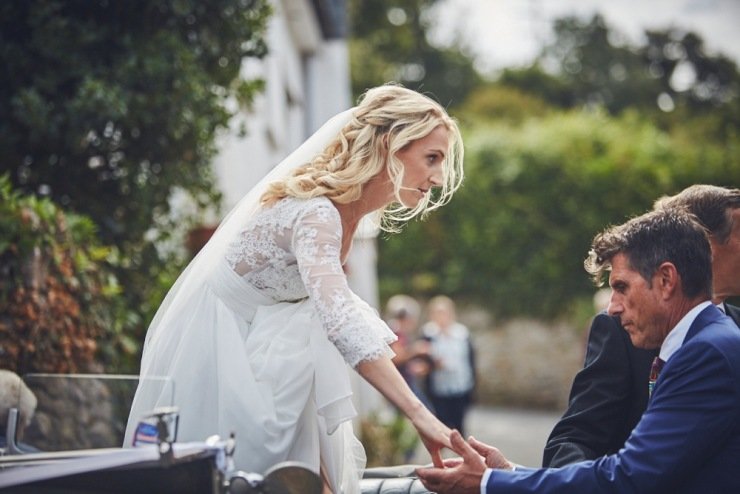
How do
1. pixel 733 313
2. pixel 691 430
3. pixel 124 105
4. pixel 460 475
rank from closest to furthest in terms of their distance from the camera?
pixel 691 430
pixel 460 475
pixel 733 313
pixel 124 105

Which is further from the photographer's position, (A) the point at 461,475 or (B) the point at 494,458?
(B) the point at 494,458

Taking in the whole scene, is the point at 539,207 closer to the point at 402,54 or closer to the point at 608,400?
the point at 608,400

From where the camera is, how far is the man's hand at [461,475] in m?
2.66

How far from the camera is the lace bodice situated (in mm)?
2758

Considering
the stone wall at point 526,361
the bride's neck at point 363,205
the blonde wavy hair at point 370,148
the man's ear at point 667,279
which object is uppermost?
the blonde wavy hair at point 370,148

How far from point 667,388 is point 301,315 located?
3.65 feet

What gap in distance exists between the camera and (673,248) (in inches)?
101

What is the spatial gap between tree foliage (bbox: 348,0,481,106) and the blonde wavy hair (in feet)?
78.5

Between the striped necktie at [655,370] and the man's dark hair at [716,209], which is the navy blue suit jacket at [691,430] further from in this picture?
the man's dark hair at [716,209]

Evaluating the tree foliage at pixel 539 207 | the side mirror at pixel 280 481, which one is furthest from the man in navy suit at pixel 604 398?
the tree foliage at pixel 539 207

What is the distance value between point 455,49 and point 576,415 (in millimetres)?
37052

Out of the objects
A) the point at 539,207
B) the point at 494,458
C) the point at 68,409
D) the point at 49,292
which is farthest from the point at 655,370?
the point at 539,207

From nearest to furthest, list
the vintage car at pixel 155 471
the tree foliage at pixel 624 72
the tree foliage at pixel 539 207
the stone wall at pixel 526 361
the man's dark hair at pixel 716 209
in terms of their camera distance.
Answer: the vintage car at pixel 155 471, the man's dark hair at pixel 716 209, the stone wall at pixel 526 361, the tree foliage at pixel 539 207, the tree foliage at pixel 624 72

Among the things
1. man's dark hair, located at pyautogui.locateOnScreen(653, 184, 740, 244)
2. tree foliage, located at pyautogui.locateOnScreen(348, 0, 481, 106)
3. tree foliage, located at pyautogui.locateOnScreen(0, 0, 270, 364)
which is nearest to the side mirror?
man's dark hair, located at pyautogui.locateOnScreen(653, 184, 740, 244)
